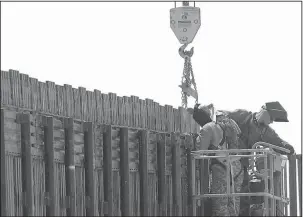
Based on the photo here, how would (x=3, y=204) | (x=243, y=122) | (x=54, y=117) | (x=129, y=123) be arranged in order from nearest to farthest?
(x=3, y=204), (x=54, y=117), (x=129, y=123), (x=243, y=122)

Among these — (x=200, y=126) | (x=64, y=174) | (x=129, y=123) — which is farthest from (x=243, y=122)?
(x=64, y=174)

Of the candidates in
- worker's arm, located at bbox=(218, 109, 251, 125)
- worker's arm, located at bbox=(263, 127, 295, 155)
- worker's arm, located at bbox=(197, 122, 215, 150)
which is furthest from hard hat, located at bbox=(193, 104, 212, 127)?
worker's arm, located at bbox=(263, 127, 295, 155)

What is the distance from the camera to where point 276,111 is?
3186 cm

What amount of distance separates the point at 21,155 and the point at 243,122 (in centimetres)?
758

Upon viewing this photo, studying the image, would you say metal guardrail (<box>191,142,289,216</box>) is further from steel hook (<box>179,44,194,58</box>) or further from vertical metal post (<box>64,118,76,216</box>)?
steel hook (<box>179,44,194,58</box>)

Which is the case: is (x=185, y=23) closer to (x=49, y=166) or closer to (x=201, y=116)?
(x=201, y=116)

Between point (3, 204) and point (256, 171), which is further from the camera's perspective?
point (256, 171)

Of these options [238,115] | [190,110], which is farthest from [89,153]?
[238,115]

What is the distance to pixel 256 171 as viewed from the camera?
30938mm

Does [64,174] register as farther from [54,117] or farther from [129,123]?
[129,123]

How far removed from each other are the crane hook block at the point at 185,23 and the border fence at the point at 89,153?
24.8 feet

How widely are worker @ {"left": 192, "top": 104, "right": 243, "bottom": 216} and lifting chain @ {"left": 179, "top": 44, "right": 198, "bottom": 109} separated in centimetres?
631

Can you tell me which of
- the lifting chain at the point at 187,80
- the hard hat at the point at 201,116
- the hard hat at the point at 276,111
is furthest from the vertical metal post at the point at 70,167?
the lifting chain at the point at 187,80

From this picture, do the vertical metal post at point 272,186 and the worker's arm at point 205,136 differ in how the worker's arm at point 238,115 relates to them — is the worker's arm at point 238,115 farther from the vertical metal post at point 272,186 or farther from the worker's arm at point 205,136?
the vertical metal post at point 272,186
